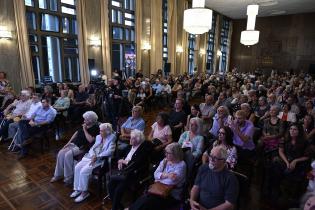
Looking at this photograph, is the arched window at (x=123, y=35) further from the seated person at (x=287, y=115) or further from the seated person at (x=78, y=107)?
the seated person at (x=287, y=115)

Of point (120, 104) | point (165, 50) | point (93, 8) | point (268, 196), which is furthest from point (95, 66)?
point (268, 196)

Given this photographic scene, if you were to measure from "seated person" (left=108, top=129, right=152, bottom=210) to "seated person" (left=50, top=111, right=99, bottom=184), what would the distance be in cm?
78

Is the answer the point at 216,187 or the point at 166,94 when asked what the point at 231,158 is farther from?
the point at 166,94

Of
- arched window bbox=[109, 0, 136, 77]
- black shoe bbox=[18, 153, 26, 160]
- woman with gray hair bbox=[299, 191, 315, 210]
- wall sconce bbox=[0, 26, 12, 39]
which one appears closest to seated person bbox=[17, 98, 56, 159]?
black shoe bbox=[18, 153, 26, 160]

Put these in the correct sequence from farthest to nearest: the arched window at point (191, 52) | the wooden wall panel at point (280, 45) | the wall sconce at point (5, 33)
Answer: the wooden wall panel at point (280, 45) → the arched window at point (191, 52) → the wall sconce at point (5, 33)

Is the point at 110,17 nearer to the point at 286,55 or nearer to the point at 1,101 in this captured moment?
the point at 1,101

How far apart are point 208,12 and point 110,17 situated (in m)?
5.71

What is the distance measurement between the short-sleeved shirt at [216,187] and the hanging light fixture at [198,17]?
3305 mm

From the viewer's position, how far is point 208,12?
459 cm

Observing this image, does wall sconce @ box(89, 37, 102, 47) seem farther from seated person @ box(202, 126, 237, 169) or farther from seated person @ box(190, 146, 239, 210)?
seated person @ box(190, 146, 239, 210)

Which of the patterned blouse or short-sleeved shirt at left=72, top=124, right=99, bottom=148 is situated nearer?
the patterned blouse

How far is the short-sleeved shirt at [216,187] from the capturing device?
6.54 ft

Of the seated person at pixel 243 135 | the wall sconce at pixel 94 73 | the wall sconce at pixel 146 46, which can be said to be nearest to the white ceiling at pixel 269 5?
the wall sconce at pixel 146 46

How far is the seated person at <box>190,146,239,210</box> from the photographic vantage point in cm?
199
